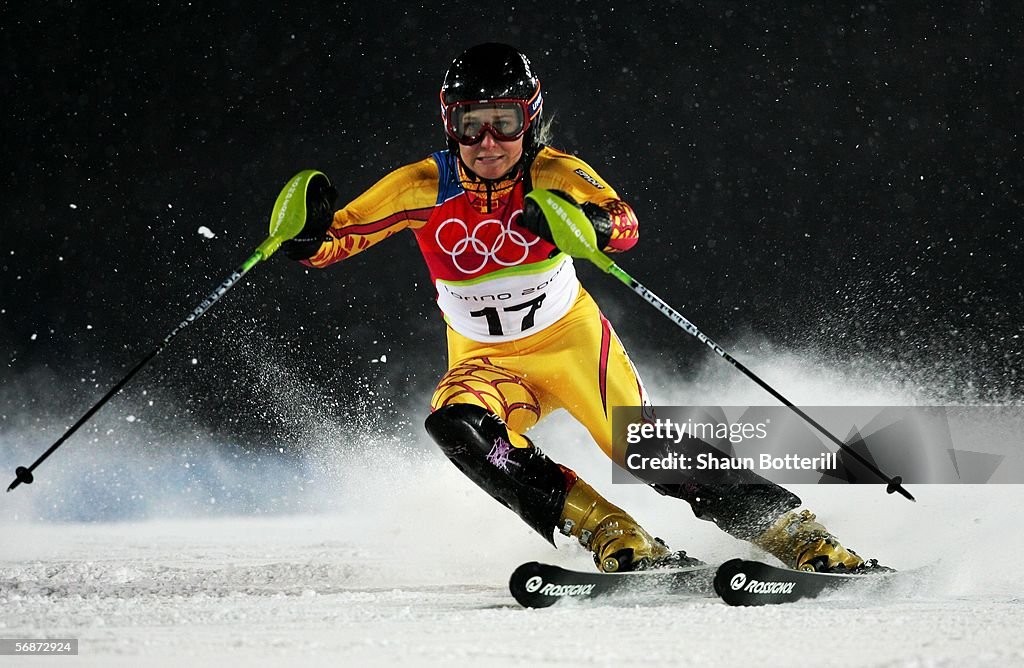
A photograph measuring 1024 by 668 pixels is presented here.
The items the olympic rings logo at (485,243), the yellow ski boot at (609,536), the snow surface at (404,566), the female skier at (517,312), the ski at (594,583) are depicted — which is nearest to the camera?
the snow surface at (404,566)

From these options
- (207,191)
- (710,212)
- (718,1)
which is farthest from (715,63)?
(207,191)

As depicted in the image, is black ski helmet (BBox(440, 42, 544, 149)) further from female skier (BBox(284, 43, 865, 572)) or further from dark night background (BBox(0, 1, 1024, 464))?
dark night background (BBox(0, 1, 1024, 464))

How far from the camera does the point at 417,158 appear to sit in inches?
210

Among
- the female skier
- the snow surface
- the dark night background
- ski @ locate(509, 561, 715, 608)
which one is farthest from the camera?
the dark night background

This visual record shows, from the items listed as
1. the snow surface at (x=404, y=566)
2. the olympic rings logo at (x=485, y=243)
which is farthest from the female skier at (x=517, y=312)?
the snow surface at (x=404, y=566)

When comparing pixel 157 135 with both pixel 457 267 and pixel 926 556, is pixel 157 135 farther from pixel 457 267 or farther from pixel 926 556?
pixel 926 556

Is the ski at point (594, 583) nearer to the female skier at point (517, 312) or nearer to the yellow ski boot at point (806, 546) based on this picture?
the female skier at point (517, 312)

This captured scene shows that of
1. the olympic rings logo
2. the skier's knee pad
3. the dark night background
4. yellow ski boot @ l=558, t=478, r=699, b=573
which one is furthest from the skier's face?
the dark night background

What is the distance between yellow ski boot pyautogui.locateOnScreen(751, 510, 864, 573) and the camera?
2824 millimetres

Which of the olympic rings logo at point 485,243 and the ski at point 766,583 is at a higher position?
the olympic rings logo at point 485,243

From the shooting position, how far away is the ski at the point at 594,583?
2.43 meters

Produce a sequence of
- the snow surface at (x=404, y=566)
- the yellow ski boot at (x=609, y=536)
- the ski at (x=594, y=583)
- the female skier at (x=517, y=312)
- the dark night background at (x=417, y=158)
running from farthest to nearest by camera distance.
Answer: the dark night background at (x=417, y=158), the female skier at (x=517, y=312), the yellow ski boot at (x=609, y=536), the ski at (x=594, y=583), the snow surface at (x=404, y=566)

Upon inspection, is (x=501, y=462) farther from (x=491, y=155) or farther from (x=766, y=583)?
(x=491, y=155)

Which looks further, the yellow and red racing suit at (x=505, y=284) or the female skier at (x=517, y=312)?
the yellow and red racing suit at (x=505, y=284)
